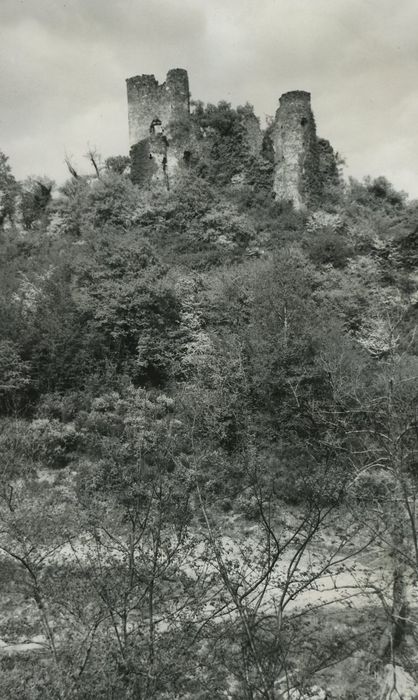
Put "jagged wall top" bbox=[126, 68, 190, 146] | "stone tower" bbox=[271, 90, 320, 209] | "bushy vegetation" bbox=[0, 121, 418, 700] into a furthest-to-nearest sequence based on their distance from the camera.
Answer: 1. "jagged wall top" bbox=[126, 68, 190, 146]
2. "stone tower" bbox=[271, 90, 320, 209]
3. "bushy vegetation" bbox=[0, 121, 418, 700]

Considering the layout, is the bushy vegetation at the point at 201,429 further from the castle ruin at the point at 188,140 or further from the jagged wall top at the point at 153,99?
the jagged wall top at the point at 153,99

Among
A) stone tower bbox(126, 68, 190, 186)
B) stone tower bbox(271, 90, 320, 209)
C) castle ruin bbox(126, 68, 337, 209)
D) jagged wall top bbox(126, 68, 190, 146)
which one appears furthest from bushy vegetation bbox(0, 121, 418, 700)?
jagged wall top bbox(126, 68, 190, 146)

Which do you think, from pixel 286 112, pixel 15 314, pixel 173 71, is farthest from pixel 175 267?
pixel 173 71

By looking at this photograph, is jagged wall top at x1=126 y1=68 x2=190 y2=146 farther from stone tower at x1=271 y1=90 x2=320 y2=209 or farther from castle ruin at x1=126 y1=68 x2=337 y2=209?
stone tower at x1=271 y1=90 x2=320 y2=209

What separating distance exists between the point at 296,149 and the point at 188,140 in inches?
242

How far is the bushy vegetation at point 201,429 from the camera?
286 inches

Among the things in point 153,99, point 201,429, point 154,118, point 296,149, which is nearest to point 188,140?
point 154,118

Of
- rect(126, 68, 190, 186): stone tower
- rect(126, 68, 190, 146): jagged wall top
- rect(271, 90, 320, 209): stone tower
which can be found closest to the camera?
rect(271, 90, 320, 209): stone tower

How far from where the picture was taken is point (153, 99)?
94.6ft

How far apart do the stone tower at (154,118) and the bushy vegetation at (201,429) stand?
3658 millimetres

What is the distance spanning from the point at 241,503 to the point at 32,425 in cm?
645

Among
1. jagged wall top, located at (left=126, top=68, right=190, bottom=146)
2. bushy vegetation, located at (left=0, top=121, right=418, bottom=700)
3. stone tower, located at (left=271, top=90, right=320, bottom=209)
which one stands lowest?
bushy vegetation, located at (left=0, top=121, right=418, bottom=700)

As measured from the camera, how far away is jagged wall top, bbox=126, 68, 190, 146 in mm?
28672

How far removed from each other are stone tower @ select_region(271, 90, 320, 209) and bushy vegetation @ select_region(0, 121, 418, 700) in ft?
7.25
